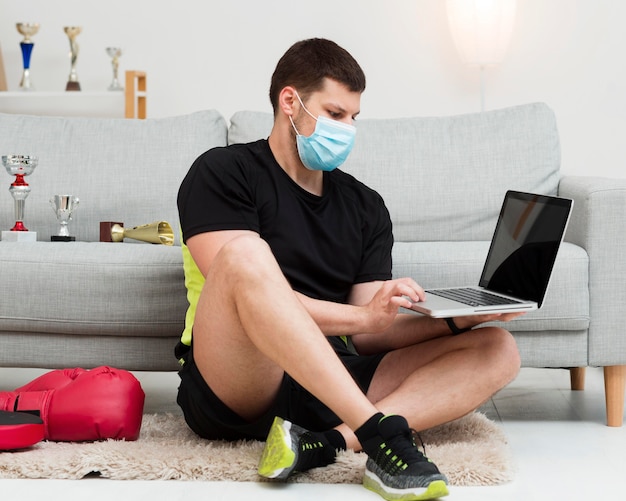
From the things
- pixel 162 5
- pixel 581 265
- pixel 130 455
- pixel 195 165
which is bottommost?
pixel 130 455

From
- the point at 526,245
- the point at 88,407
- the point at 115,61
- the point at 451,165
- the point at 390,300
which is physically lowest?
the point at 88,407

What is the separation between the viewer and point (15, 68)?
14.2 ft

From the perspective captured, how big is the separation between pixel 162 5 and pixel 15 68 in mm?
784

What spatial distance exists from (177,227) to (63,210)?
13.1 inches

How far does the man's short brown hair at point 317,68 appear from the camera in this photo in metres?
1.86

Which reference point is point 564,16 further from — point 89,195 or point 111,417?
point 111,417

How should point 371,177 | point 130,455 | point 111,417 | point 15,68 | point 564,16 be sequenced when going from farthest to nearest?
point 15,68
point 564,16
point 371,177
point 111,417
point 130,455

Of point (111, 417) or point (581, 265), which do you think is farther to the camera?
point (581, 265)

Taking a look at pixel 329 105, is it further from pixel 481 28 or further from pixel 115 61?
pixel 115 61

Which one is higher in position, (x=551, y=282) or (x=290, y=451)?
(x=551, y=282)

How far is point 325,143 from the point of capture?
6.13 feet

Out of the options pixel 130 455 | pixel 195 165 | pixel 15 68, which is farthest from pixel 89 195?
pixel 15 68

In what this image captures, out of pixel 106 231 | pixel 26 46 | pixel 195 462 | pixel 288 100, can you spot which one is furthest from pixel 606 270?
pixel 26 46

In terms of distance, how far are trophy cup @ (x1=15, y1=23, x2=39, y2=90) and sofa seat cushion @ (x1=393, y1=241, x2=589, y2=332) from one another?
8.38 ft
